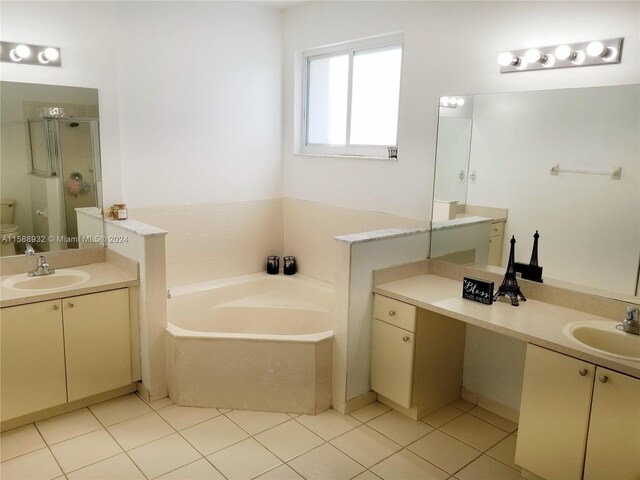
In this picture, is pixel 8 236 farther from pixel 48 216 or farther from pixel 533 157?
pixel 533 157

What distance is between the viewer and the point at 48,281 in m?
2.85

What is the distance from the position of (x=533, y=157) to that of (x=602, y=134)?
0.33 metres

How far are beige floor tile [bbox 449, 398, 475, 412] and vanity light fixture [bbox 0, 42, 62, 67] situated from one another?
3019mm

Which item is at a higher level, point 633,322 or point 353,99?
point 353,99

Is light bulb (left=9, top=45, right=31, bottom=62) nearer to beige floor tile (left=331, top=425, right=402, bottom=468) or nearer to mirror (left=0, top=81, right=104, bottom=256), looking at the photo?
mirror (left=0, top=81, right=104, bottom=256)

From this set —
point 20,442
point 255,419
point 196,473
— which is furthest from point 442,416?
point 20,442

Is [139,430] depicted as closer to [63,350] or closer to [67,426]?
[67,426]

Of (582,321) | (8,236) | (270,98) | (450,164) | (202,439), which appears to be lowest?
(202,439)

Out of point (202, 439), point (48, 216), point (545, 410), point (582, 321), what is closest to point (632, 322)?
point (582, 321)

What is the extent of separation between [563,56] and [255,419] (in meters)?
2.37

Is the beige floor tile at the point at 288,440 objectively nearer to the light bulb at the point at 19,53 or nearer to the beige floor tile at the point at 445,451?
the beige floor tile at the point at 445,451

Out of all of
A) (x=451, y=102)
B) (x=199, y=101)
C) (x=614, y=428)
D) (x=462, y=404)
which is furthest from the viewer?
(x=199, y=101)

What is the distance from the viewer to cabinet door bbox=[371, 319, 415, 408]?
2.64 metres

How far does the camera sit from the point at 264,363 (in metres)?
2.75
